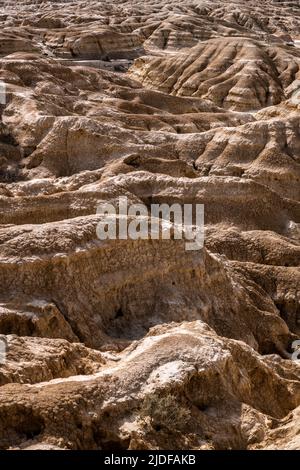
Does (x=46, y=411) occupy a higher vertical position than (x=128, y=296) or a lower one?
higher

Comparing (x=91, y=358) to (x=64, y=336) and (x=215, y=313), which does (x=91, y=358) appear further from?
(x=215, y=313)

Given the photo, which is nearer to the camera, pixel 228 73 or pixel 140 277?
pixel 140 277

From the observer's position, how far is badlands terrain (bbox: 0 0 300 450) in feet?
32.7

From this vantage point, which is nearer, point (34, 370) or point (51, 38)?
point (34, 370)

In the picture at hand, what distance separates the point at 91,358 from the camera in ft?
40.7

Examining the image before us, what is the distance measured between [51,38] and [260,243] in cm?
6062

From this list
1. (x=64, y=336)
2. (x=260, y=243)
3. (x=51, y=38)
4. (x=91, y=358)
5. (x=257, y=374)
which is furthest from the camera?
(x=51, y=38)

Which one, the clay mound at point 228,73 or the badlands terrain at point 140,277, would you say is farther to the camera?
the clay mound at point 228,73

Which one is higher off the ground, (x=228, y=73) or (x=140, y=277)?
(x=140, y=277)

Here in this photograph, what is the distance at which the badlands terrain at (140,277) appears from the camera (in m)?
9.96

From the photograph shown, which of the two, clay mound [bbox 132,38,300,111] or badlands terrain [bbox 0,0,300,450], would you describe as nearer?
badlands terrain [bbox 0,0,300,450]

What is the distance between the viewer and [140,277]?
16812 millimetres
